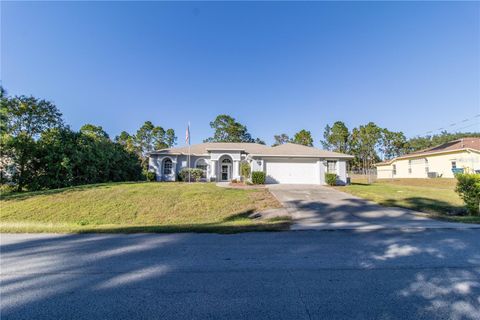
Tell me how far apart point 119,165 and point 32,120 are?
425 inches

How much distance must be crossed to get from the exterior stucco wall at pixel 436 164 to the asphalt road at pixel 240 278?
25.4 metres

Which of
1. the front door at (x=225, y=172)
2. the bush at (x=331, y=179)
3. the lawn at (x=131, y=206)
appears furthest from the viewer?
the front door at (x=225, y=172)

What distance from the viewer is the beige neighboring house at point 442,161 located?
74.3 ft

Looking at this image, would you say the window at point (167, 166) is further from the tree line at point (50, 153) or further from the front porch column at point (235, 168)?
the front porch column at point (235, 168)

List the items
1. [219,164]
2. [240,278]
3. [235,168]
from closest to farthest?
[240,278]
[235,168]
[219,164]

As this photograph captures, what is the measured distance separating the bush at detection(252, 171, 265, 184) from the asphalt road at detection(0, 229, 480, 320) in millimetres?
12883

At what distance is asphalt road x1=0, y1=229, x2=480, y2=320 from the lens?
2455 mm

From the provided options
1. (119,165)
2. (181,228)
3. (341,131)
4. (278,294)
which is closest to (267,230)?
(181,228)

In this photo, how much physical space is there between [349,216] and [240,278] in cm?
693

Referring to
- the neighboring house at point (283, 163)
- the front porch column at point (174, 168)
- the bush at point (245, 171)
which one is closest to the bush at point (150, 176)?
the front porch column at point (174, 168)

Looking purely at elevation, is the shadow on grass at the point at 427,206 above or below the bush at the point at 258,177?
below

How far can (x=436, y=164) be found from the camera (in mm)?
26359

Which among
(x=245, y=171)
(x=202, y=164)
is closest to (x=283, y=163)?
(x=245, y=171)

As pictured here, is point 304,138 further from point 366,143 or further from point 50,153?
point 50,153
